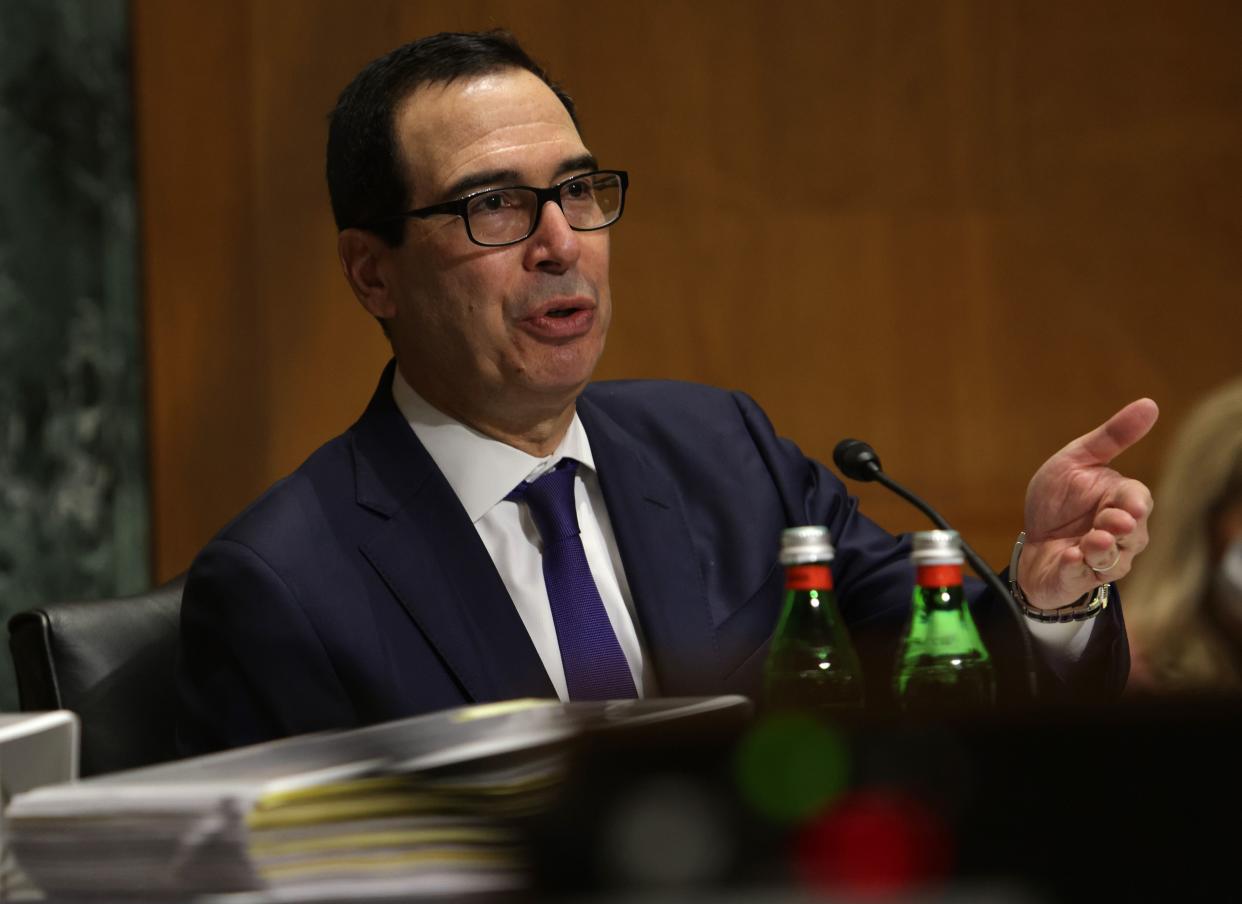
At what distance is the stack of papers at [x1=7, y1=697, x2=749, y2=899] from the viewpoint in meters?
0.67

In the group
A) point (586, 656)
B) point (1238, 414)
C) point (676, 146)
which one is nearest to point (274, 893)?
point (586, 656)

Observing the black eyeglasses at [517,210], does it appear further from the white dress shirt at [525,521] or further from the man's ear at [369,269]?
the white dress shirt at [525,521]

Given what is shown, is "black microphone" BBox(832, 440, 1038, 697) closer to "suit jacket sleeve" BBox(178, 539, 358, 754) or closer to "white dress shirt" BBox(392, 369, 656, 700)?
"white dress shirt" BBox(392, 369, 656, 700)

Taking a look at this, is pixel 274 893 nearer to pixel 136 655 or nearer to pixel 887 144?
pixel 136 655

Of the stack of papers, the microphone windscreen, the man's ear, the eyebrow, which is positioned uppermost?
the eyebrow

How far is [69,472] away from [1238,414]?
2.16 metres

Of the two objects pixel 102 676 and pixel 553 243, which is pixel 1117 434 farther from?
pixel 102 676

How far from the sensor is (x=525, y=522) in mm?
1711

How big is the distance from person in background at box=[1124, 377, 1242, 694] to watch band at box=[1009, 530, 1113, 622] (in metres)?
0.83

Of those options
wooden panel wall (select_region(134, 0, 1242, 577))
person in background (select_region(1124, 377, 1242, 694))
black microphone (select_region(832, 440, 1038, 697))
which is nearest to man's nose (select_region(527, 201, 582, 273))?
black microphone (select_region(832, 440, 1038, 697))

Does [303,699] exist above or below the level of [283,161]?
below

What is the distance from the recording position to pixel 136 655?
160cm

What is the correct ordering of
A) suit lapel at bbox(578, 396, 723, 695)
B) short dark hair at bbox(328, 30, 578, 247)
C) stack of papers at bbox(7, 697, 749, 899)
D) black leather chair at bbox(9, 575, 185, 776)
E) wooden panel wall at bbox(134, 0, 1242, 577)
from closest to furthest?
1. stack of papers at bbox(7, 697, 749, 899)
2. black leather chair at bbox(9, 575, 185, 776)
3. suit lapel at bbox(578, 396, 723, 695)
4. short dark hair at bbox(328, 30, 578, 247)
5. wooden panel wall at bbox(134, 0, 1242, 577)

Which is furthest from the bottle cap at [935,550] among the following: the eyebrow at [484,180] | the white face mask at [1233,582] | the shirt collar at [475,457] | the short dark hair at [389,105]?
the short dark hair at [389,105]
